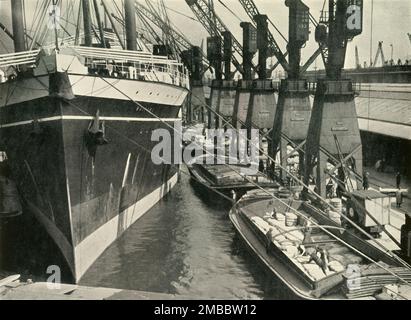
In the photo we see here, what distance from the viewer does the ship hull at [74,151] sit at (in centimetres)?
1291

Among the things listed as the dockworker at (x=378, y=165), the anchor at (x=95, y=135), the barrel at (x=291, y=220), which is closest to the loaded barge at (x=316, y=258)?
the barrel at (x=291, y=220)

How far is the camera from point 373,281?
10.5 meters

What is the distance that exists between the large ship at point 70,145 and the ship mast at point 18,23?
1.4 inches

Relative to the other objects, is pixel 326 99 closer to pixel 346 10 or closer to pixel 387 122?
pixel 346 10

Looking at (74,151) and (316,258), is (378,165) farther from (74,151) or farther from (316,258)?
(74,151)

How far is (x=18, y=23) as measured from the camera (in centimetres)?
1677

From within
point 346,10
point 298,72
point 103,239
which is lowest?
point 103,239

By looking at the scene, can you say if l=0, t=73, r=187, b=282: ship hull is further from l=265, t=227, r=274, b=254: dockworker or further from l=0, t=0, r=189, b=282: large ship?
l=265, t=227, r=274, b=254: dockworker

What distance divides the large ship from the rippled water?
2.57 ft

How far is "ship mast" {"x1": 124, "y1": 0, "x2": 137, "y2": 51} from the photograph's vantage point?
18.1 metres

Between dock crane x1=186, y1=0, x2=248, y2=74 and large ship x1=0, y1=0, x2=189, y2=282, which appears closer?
large ship x1=0, y1=0, x2=189, y2=282

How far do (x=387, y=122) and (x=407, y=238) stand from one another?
18.1 meters

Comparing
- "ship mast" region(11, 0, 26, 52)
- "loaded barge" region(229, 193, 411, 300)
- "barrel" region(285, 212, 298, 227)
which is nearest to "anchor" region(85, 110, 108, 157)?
"ship mast" region(11, 0, 26, 52)

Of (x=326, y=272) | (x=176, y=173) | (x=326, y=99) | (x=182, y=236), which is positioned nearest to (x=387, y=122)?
(x=326, y=99)
